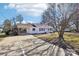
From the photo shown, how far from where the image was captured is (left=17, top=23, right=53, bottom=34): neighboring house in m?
2.04

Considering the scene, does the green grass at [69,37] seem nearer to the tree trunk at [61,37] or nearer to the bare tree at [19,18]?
the tree trunk at [61,37]

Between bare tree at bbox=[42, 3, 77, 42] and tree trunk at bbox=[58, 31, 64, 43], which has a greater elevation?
bare tree at bbox=[42, 3, 77, 42]

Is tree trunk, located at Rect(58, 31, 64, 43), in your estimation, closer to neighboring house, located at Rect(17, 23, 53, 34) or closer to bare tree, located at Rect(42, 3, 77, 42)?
bare tree, located at Rect(42, 3, 77, 42)

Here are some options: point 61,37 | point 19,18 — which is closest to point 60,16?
point 61,37

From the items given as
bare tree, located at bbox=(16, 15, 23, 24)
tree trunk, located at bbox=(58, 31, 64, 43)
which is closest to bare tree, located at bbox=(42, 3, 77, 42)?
tree trunk, located at bbox=(58, 31, 64, 43)

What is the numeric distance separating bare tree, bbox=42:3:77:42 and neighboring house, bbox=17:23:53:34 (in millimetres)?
54

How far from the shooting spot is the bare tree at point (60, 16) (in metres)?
2.03

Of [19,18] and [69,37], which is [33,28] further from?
[69,37]

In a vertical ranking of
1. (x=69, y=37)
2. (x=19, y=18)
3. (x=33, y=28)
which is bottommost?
(x=69, y=37)

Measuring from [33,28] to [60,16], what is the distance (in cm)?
30

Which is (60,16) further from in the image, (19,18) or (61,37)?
(19,18)

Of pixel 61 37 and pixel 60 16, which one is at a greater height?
pixel 60 16

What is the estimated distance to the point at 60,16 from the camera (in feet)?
6.70

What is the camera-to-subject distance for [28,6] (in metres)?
2.04
